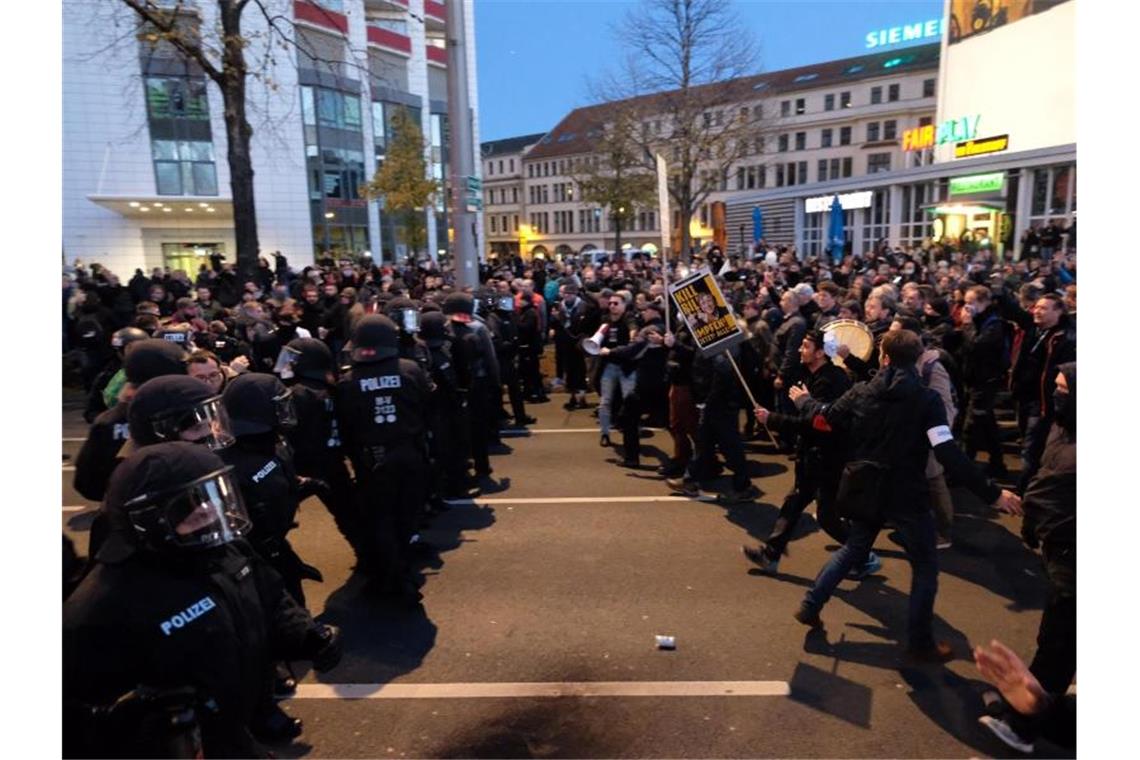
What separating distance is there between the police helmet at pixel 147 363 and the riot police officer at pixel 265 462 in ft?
2.32

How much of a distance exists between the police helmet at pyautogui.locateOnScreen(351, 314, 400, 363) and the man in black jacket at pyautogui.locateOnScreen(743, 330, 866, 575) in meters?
2.70

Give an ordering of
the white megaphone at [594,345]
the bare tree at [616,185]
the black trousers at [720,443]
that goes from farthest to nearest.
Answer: the bare tree at [616,185] < the white megaphone at [594,345] < the black trousers at [720,443]

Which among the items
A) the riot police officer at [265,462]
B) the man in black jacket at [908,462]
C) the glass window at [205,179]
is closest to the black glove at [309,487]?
the riot police officer at [265,462]

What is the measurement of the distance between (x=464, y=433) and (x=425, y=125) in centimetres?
4353

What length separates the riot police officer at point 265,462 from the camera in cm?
384

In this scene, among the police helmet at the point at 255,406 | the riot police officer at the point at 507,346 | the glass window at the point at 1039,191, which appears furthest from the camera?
the glass window at the point at 1039,191

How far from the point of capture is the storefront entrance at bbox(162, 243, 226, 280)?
3697cm

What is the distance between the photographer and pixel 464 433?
7.38 meters

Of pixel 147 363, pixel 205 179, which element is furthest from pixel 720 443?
pixel 205 179

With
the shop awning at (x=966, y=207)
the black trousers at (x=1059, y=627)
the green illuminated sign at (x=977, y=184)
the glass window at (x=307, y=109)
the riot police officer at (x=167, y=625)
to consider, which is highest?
the glass window at (x=307, y=109)

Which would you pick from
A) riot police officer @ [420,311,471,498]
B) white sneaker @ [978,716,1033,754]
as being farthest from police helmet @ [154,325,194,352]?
white sneaker @ [978,716,1033,754]

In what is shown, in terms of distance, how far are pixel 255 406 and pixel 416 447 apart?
129 cm

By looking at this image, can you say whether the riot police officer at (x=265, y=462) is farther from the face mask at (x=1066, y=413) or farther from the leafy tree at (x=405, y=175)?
the leafy tree at (x=405, y=175)
